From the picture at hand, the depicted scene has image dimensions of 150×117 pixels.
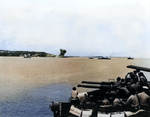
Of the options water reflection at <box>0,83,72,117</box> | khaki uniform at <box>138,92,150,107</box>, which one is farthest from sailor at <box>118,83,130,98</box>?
water reflection at <box>0,83,72,117</box>

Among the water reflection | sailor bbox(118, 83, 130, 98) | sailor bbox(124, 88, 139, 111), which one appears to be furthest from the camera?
the water reflection

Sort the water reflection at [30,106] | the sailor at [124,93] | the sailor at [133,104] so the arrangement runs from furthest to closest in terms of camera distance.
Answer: the water reflection at [30,106] < the sailor at [124,93] < the sailor at [133,104]

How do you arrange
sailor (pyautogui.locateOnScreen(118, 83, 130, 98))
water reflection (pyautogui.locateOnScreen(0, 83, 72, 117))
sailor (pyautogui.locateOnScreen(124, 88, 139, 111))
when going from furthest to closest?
water reflection (pyautogui.locateOnScreen(0, 83, 72, 117))
sailor (pyautogui.locateOnScreen(118, 83, 130, 98))
sailor (pyautogui.locateOnScreen(124, 88, 139, 111))

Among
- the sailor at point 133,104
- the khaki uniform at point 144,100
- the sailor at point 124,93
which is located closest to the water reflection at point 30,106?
the sailor at point 124,93

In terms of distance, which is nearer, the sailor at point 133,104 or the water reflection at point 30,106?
the sailor at point 133,104

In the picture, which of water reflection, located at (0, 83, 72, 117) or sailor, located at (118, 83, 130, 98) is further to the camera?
water reflection, located at (0, 83, 72, 117)

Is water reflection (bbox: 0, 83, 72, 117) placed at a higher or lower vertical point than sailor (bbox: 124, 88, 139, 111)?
lower

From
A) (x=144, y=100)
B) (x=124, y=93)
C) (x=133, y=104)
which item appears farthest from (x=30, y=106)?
(x=144, y=100)

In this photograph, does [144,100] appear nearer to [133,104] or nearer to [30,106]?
[133,104]

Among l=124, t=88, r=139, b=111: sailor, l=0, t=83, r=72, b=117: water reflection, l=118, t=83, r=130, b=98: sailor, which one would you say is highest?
l=118, t=83, r=130, b=98: sailor

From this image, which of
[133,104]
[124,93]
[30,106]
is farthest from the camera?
[30,106]

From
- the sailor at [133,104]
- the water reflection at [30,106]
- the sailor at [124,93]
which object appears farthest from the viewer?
the water reflection at [30,106]

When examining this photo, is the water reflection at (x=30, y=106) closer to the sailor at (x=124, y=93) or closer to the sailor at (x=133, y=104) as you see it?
the sailor at (x=124, y=93)

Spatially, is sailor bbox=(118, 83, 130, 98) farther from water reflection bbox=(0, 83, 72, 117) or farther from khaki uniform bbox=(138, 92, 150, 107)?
water reflection bbox=(0, 83, 72, 117)
